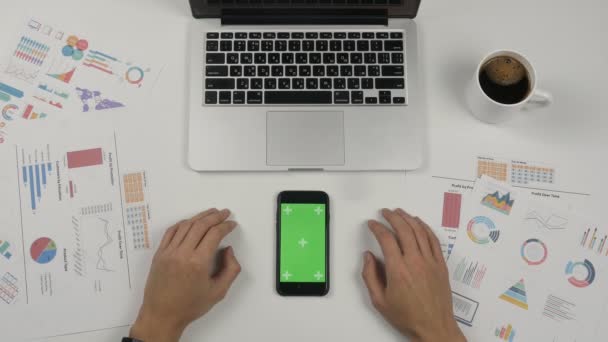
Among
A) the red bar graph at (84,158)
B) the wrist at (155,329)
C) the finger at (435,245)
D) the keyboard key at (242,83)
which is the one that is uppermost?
the keyboard key at (242,83)

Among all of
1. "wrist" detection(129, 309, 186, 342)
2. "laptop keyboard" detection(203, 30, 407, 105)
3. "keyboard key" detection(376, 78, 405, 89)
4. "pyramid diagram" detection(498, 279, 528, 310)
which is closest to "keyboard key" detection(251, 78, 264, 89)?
"laptop keyboard" detection(203, 30, 407, 105)

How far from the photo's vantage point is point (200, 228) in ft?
2.47

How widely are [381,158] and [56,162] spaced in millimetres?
598

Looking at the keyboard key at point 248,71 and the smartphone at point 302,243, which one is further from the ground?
the keyboard key at point 248,71

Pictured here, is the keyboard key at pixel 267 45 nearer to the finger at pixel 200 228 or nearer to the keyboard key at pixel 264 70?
the keyboard key at pixel 264 70

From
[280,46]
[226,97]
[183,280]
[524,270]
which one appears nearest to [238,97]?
[226,97]

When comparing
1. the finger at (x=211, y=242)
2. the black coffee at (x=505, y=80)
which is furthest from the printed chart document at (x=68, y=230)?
the black coffee at (x=505, y=80)

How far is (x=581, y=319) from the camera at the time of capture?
75cm

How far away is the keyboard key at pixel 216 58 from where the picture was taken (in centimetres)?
80

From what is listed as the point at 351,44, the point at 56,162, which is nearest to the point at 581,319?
the point at 351,44

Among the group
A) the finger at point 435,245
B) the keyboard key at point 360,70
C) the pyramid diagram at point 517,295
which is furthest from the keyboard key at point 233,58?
the pyramid diagram at point 517,295

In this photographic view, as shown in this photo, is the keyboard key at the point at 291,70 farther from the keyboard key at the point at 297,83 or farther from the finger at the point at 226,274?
the finger at the point at 226,274

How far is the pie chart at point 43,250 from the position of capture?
77 cm

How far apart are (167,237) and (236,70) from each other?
1.07 ft
